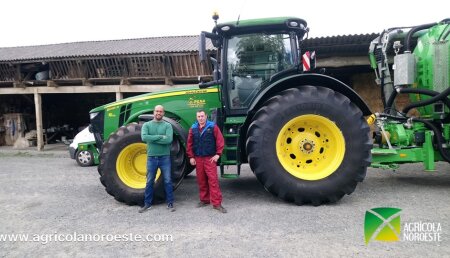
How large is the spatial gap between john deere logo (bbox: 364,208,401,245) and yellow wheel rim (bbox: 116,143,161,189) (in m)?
2.71

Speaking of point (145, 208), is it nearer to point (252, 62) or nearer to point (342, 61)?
point (252, 62)

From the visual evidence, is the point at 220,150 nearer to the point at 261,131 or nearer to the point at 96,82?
the point at 261,131

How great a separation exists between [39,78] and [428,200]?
42.5ft

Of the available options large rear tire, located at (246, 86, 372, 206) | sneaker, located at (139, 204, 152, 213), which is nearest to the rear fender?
large rear tire, located at (246, 86, 372, 206)

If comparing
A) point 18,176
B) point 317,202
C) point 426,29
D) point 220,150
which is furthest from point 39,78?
point 426,29

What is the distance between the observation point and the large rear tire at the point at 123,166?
4082 mm

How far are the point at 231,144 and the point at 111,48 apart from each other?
32.8 feet

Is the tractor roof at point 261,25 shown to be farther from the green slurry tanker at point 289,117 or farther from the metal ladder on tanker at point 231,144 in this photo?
the metal ladder on tanker at point 231,144

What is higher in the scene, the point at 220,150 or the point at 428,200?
the point at 220,150

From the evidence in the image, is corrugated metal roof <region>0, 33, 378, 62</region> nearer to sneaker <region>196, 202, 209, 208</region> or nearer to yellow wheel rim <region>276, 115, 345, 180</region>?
yellow wheel rim <region>276, 115, 345, 180</region>

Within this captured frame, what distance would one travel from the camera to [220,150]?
12.8 ft

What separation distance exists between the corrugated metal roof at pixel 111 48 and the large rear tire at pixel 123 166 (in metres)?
6.30

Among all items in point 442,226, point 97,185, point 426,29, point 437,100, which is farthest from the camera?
point 97,185

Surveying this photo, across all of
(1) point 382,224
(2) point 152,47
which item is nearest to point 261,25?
(1) point 382,224
